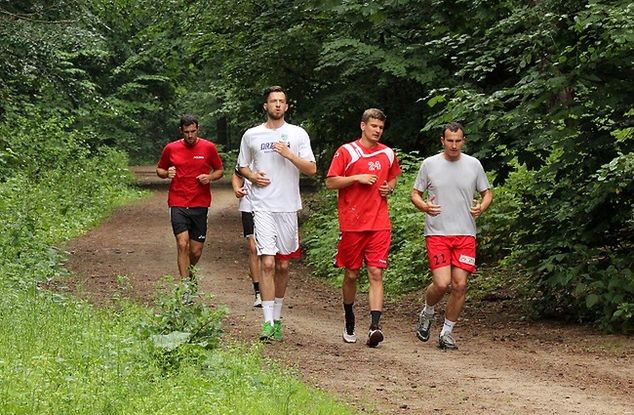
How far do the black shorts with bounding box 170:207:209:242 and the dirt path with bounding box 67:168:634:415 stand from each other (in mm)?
1003

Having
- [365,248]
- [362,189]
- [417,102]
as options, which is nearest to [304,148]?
[362,189]

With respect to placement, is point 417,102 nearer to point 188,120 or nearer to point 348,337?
point 188,120

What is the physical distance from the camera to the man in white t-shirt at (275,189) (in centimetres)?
1036

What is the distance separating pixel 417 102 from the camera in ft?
55.3

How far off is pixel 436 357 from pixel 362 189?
1.69 meters

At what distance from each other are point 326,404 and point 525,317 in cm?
569

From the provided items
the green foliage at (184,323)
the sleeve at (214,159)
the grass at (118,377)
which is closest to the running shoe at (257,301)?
the sleeve at (214,159)

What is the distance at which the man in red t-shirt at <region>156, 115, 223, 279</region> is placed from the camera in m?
12.5

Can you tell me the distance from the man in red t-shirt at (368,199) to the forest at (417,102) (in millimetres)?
1206

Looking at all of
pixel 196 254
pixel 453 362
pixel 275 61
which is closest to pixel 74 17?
pixel 275 61

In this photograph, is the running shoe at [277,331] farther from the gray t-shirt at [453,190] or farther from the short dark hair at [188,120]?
the short dark hair at [188,120]

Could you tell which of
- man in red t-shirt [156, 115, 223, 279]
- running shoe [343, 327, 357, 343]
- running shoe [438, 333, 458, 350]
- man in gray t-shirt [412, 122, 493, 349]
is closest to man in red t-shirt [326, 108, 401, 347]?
running shoe [343, 327, 357, 343]

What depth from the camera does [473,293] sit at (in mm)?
14312

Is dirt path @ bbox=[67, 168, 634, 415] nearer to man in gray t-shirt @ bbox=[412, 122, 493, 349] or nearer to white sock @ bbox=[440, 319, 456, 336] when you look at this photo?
white sock @ bbox=[440, 319, 456, 336]
